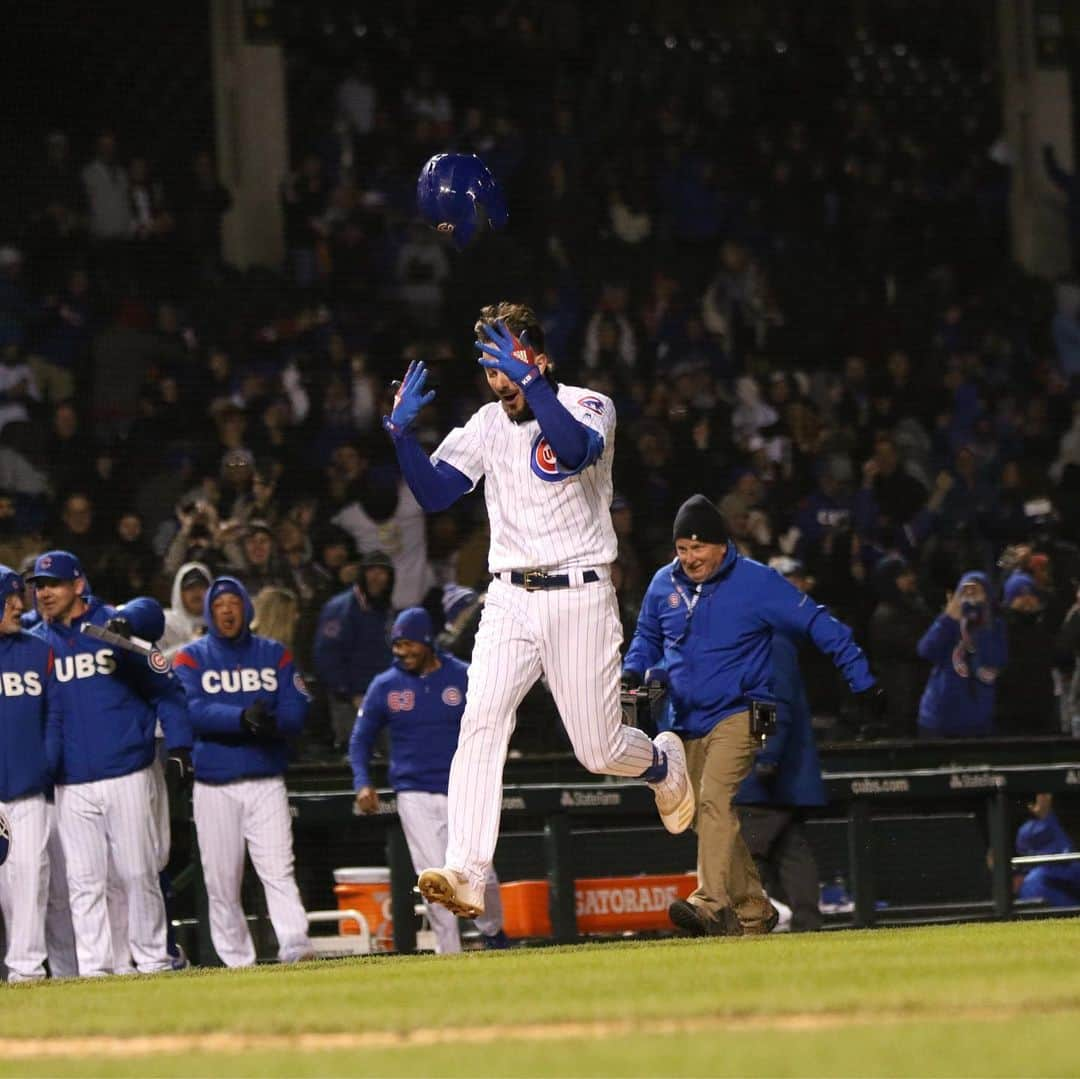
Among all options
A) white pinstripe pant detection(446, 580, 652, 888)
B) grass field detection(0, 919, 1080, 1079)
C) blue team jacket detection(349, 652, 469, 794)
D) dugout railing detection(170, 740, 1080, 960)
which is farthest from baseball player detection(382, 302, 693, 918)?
dugout railing detection(170, 740, 1080, 960)

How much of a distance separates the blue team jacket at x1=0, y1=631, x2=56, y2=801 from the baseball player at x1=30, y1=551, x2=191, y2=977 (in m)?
0.13

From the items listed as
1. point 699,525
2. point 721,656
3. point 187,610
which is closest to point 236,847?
point 187,610

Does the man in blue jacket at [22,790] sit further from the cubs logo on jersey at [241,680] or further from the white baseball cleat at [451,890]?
the white baseball cleat at [451,890]

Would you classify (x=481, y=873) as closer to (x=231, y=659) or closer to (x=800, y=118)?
(x=231, y=659)

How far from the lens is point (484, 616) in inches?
305

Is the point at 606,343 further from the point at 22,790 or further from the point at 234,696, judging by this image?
the point at 22,790

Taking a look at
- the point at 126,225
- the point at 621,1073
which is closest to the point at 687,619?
the point at 621,1073

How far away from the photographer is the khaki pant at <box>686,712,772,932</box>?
29.4ft

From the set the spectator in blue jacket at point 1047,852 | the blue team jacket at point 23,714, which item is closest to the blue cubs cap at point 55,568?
the blue team jacket at point 23,714

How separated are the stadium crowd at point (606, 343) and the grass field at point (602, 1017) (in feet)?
19.0

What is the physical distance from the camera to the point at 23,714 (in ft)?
32.3

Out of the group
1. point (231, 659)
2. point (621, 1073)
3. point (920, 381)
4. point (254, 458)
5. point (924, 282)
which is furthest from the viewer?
point (924, 282)

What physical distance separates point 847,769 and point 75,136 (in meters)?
9.08

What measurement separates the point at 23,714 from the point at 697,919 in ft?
10.2
